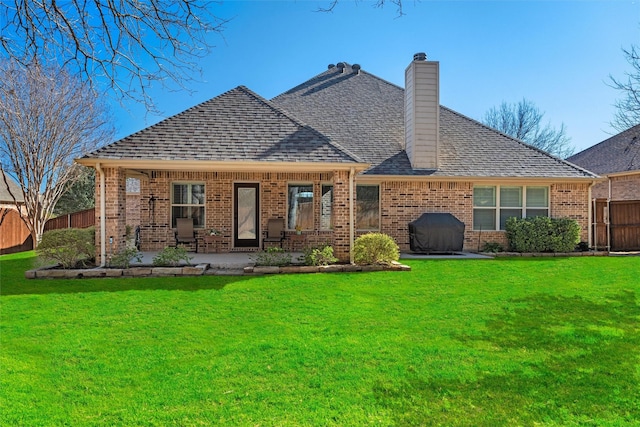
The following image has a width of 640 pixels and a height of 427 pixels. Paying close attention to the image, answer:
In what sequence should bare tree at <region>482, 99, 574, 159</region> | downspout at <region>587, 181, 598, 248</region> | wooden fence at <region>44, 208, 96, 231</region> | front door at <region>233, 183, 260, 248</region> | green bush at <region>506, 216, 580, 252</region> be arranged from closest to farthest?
green bush at <region>506, 216, 580, 252</region>
front door at <region>233, 183, 260, 248</region>
downspout at <region>587, 181, 598, 248</region>
wooden fence at <region>44, 208, 96, 231</region>
bare tree at <region>482, 99, 574, 159</region>

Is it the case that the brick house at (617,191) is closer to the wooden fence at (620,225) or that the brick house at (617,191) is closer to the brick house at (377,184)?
the wooden fence at (620,225)

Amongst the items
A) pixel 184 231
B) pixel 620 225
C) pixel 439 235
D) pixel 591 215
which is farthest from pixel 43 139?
pixel 620 225

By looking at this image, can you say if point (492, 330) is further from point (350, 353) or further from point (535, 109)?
point (535, 109)

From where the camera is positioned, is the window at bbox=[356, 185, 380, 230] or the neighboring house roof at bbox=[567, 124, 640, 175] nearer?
the window at bbox=[356, 185, 380, 230]

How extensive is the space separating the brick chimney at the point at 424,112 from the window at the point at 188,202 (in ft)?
23.9

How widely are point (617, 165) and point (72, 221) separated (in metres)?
25.0

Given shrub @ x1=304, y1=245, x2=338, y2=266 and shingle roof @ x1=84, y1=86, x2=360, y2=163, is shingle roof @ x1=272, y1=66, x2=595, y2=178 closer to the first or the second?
shingle roof @ x1=84, y1=86, x2=360, y2=163

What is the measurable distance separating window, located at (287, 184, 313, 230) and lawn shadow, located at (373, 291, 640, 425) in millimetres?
8075

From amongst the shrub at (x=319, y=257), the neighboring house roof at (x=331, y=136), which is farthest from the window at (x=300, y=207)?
the shrub at (x=319, y=257)

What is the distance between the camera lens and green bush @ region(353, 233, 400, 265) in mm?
9453

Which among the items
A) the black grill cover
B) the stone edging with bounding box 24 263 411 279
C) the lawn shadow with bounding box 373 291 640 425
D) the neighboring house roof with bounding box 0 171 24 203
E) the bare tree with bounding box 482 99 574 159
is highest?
the bare tree with bounding box 482 99 574 159

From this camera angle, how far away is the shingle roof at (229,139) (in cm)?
951

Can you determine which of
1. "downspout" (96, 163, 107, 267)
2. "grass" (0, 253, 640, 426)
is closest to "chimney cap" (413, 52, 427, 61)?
"grass" (0, 253, 640, 426)

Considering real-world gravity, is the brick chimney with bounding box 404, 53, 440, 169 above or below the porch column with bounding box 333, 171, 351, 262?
above
